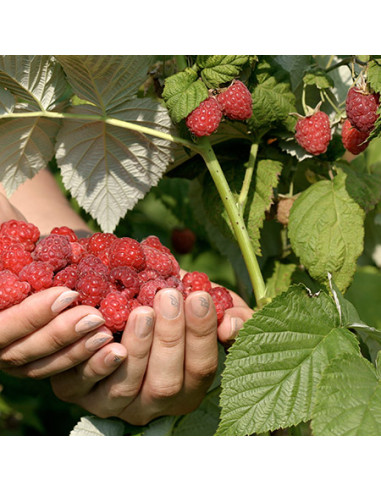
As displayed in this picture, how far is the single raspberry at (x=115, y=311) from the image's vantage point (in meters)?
1.07

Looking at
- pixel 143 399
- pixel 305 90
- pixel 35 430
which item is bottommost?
pixel 35 430

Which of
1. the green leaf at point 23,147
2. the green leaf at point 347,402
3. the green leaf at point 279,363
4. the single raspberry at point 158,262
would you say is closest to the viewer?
the green leaf at point 347,402

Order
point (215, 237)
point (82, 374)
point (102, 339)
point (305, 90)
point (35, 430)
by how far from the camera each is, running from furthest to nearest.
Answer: point (35, 430), point (215, 237), point (305, 90), point (82, 374), point (102, 339)

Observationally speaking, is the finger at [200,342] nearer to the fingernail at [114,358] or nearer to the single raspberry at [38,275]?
the fingernail at [114,358]

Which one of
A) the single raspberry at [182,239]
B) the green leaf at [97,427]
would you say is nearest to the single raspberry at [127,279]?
the green leaf at [97,427]

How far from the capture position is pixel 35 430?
2.69 m

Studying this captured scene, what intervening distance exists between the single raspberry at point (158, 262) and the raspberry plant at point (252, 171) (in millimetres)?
74

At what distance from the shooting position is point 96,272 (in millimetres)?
1112

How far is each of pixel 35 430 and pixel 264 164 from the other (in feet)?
6.17

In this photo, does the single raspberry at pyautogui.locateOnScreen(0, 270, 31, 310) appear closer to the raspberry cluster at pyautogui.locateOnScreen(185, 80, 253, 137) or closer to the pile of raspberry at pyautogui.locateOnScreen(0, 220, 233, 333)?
the pile of raspberry at pyautogui.locateOnScreen(0, 220, 233, 333)

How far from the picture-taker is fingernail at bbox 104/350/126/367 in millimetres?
1077

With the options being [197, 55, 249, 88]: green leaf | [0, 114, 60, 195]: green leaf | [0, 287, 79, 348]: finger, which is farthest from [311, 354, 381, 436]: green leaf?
[0, 114, 60, 195]: green leaf
